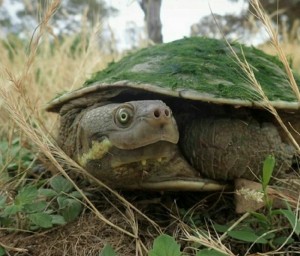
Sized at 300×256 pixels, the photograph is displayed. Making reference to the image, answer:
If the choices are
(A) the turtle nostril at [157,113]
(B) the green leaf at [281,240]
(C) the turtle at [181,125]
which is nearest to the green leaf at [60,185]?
(C) the turtle at [181,125]

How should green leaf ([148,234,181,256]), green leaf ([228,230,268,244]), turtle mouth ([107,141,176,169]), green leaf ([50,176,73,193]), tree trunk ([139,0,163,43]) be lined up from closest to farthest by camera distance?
green leaf ([148,234,181,256])
green leaf ([228,230,268,244])
turtle mouth ([107,141,176,169])
green leaf ([50,176,73,193])
tree trunk ([139,0,163,43])

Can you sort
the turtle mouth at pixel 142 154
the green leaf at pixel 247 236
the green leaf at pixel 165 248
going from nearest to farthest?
the green leaf at pixel 165 248 → the green leaf at pixel 247 236 → the turtle mouth at pixel 142 154

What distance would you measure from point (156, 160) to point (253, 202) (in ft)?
1.23

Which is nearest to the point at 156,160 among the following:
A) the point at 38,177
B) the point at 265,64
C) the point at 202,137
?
the point at 202,137

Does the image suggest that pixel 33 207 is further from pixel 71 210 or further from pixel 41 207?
pixel 71 210

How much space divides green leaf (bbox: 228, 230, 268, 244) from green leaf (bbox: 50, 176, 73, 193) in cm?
71

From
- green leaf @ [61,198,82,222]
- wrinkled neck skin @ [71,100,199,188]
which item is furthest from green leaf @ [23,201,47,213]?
wrinkled neck skin @ [71,100,199,188]

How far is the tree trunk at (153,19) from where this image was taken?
370cm

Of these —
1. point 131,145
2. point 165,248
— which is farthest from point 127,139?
point 165,248

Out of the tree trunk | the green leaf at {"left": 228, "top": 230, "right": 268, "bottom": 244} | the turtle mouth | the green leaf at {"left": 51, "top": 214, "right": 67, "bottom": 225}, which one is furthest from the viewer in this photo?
the tree trunk

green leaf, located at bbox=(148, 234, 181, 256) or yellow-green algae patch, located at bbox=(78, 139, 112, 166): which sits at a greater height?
yellow-green algae patch, located at bbox=(78, 139, 112, 166)

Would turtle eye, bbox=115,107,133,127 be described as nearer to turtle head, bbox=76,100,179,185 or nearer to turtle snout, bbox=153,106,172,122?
turtle head, bbox=76,100,179,185

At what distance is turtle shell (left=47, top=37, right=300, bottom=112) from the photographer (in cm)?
163

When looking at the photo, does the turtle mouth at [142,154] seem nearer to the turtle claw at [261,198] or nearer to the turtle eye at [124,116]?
the turtle eye at [124,116]
